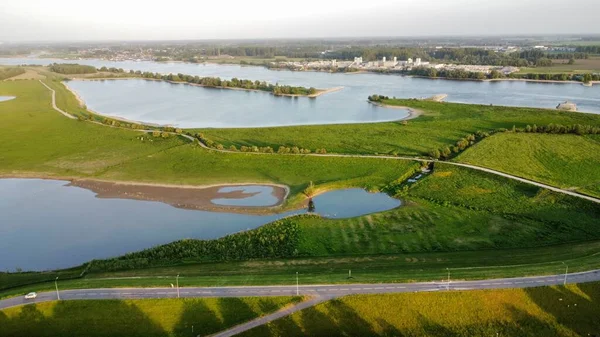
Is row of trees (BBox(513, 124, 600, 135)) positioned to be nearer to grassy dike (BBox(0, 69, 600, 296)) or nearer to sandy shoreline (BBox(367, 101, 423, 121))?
grassy dike (BBox(0, 69, 600, 296))

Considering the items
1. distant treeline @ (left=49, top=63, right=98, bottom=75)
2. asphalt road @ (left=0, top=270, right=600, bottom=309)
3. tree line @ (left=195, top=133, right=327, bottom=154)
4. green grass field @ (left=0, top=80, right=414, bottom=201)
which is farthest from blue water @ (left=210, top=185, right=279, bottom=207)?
distant treeline @ (left=49, top=63, right=98, bottom=75)

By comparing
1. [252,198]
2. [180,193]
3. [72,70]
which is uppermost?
[72,70]

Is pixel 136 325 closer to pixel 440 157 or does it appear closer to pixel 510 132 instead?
pixel 440 157

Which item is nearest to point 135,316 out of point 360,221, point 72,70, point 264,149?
point 360,221

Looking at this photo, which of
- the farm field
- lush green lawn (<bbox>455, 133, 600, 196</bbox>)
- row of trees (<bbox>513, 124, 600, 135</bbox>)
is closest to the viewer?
lush green lawn (<bbox>455, 133, 600, 196</bbox>)

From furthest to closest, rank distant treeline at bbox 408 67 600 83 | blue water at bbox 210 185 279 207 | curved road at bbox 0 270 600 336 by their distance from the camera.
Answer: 1. distant treeline at bbox 408 67 600 83
2. blue water at bbox 210 185 279 207
3. curved road at bbox 0 270 600 336

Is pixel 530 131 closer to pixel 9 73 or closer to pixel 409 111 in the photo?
pixel 409 111
